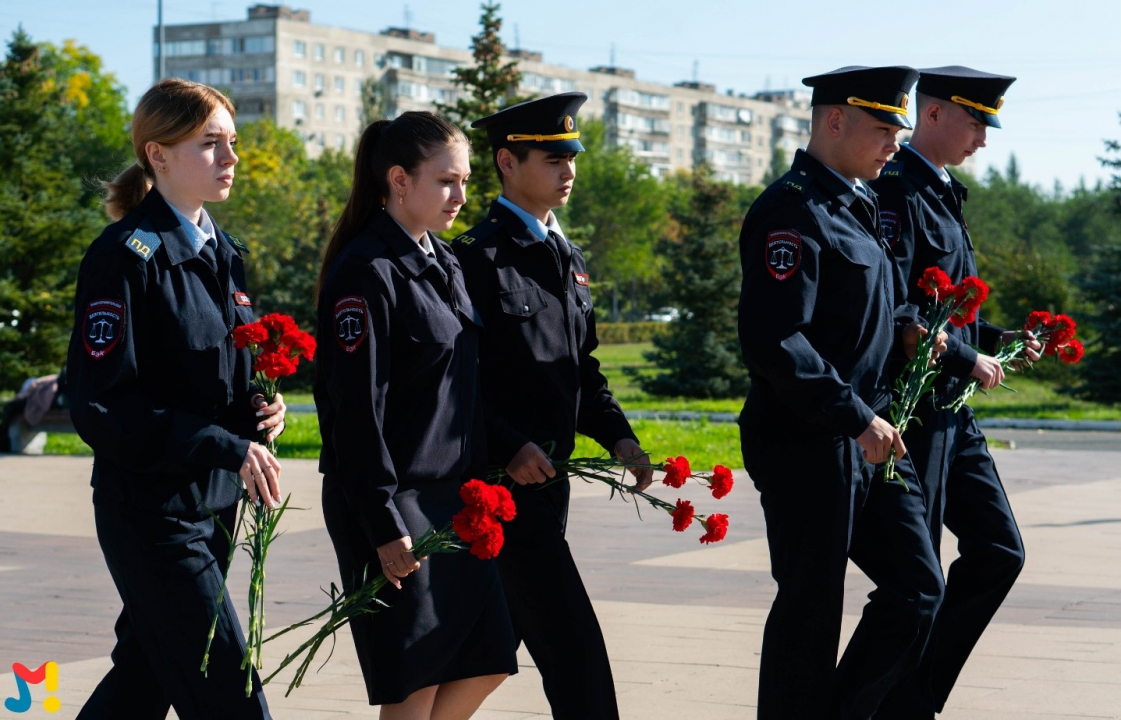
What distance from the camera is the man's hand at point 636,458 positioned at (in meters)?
4.05

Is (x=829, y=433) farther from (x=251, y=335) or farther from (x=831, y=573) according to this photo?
(x=251, y=335)

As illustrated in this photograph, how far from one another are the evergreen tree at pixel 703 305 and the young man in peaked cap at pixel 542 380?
80.5 ft

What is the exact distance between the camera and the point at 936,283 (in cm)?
449

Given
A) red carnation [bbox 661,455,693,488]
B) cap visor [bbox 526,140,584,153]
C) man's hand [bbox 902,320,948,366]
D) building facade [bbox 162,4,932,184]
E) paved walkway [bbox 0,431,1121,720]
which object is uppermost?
building facade [bbox 162,4,932,184]

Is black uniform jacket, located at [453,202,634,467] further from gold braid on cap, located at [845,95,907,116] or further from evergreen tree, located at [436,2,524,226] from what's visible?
evergreen tree, located at [436,2,524,226]

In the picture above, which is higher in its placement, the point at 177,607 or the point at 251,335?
the point at 251,335

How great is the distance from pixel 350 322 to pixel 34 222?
26.4 meters

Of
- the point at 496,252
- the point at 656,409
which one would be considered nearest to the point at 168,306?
the point at 496,252

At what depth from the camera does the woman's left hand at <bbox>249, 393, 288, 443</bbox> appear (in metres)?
3.52

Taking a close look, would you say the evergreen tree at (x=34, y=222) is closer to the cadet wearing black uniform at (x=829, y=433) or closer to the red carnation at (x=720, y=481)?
the cadet wearing black uniform at (x=829, y=433)

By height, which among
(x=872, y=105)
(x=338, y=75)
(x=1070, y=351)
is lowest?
(x=1070, y=351)

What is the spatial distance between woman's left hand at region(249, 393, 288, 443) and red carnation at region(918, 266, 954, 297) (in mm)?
1971

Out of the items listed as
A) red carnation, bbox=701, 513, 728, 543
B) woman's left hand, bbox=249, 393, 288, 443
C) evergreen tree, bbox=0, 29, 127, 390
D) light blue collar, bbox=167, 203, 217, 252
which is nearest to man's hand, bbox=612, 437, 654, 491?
red carnation, bbox=701, 513, 728, 543

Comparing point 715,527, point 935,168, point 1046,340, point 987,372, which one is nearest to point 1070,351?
point 1046,340
